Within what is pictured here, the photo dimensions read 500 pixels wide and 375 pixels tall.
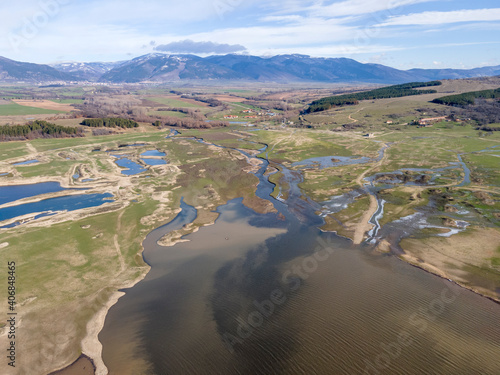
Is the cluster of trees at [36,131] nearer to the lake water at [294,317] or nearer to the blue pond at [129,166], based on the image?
the blue pond at [129,166]

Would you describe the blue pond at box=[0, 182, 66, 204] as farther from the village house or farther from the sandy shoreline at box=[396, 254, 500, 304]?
the village house

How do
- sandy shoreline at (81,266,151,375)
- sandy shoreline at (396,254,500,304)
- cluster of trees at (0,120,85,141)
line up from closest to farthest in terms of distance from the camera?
sandy shoreline at (81,266,151,375) < sandy shoreline at (396,254,500,304) < cluster of trees at (0,120,85,141)

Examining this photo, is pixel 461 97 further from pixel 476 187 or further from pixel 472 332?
pixel 472 332

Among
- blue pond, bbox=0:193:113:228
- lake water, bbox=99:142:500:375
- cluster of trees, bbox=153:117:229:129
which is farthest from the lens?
cluster of trees, bbox=153:117:229:129

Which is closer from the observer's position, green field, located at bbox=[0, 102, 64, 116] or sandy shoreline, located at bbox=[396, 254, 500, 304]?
sandy shoreline, located at bbox=[396, 254, 500, 304]

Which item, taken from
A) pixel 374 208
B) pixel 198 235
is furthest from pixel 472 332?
pixel 198 235

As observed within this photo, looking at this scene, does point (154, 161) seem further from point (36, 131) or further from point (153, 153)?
point (36, 131)

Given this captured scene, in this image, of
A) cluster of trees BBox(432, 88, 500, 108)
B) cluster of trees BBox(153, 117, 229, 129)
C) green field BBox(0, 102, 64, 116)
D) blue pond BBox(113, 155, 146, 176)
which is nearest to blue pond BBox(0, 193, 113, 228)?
blue pond BBox(113, 155, 146, 176)

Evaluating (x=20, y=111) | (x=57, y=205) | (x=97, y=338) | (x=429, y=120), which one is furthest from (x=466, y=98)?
(x=20, y=111)
